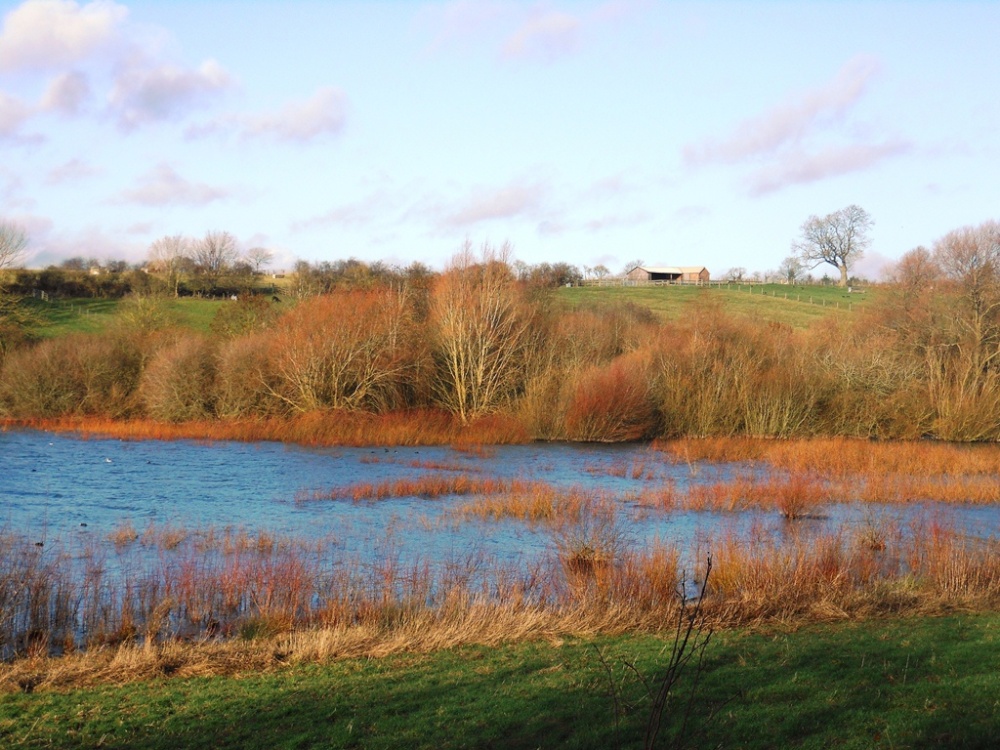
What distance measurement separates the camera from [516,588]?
14.8m

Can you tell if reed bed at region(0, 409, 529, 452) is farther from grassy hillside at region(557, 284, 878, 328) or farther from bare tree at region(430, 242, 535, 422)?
grassy hillside at region(557, 284, 878, 328)

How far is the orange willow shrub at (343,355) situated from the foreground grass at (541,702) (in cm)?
3505

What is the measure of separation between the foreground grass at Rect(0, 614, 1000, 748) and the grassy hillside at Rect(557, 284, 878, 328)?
2764 inches

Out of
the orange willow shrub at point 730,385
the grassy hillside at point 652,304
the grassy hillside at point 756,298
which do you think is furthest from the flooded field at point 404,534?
the grassy hillside at point 756,298

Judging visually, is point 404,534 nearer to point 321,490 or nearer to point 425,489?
point 425,489

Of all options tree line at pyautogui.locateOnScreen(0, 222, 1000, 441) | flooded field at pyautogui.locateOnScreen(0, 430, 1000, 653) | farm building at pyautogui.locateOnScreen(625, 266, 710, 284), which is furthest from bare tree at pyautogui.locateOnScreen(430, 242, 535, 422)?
farm building at pyautogui.locateOnScreen(625, 266, 710, 284)

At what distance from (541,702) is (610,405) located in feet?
116

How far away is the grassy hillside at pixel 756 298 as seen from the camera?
279 feet

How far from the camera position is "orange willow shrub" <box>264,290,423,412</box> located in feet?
151

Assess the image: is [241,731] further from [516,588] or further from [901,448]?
[901,448]

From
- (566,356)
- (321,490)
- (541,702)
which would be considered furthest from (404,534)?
(566,356)

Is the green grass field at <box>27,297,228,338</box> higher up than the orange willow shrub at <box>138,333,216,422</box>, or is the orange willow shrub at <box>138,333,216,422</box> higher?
the green grass field at <box>27,297,228,338</box>

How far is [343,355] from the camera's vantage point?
46.4 m

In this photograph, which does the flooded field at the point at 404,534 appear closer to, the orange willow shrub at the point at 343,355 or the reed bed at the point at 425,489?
the reed bed at the point at 425,489
